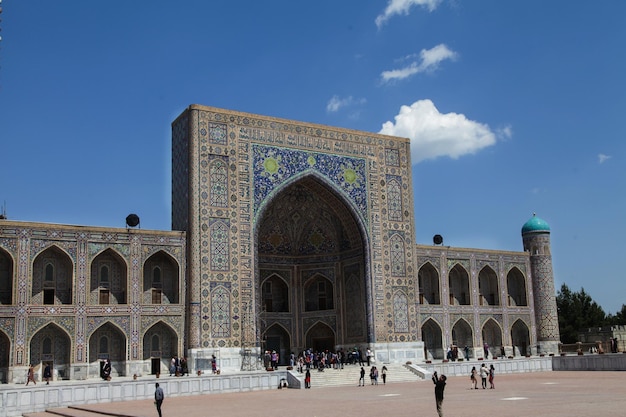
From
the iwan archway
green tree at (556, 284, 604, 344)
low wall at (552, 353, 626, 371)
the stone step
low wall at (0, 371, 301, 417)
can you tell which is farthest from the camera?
green tree at (556, 284, 604, 344)

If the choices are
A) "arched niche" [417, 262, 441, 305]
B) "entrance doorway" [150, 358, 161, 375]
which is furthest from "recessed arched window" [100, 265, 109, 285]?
"arched niche" [417, 262, 441, 305]

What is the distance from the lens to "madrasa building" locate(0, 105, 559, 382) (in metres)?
25.8

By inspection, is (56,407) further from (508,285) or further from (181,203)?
(508,285)

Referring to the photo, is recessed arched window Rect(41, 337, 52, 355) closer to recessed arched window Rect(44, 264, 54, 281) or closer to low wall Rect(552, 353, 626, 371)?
recessed arched window Rect(44, 264, 54, 281)

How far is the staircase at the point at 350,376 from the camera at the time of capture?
2642 cm

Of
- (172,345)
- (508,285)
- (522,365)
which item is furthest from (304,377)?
(508,285)

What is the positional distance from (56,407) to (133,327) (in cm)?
597

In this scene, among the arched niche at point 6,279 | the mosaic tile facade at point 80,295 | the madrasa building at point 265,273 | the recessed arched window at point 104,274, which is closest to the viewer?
the mosaic tile facade at point 80,295

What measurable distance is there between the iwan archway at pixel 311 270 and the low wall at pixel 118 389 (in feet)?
23.7

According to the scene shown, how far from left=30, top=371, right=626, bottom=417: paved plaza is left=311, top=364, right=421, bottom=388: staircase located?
5.87 ft

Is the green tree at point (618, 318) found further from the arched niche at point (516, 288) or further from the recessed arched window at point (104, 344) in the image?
the recessed arched window at point (104, 344)

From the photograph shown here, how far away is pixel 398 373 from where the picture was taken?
2853 cm

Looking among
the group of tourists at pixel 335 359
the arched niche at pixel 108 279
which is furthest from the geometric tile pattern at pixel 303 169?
the group of tourists at pixel 335 359

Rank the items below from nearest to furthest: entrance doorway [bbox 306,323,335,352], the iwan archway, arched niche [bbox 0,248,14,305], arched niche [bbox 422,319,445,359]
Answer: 1. arched niche [bbox 0,248,14,305]
2. the iwan archway
3. entrance doorway [bbox 306,323,335,352]
4. arched niche [bbox 422,319,445,359]
